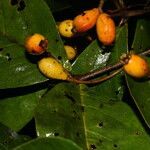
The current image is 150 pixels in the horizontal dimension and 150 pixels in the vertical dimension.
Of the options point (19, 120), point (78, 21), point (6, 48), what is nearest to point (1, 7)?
point (6, 48)

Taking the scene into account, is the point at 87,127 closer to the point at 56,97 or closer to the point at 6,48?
the point at 56,97

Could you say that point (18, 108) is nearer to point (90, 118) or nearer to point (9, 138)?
point (9, 138)

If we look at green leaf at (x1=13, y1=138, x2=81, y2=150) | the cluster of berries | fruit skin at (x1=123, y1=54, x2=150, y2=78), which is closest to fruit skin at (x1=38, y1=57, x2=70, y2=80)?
the cluster of berries

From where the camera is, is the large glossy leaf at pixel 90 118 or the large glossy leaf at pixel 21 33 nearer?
the large glossy leaf at pixel 90 118

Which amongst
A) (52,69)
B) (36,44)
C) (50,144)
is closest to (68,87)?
(52,69)

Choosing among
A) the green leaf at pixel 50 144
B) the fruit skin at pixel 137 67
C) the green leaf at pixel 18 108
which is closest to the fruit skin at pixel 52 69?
the green leaf at pixel 18 108

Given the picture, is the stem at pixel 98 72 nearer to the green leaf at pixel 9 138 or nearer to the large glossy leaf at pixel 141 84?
the large glossy leaf at pixel 141 84
